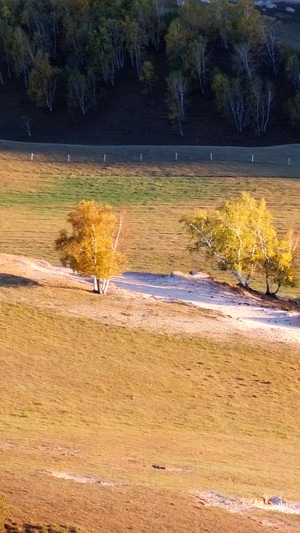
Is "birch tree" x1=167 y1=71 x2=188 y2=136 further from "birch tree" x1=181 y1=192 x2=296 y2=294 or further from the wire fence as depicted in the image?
"birch tree" x1=181 y1=192 x2=296 y2=294

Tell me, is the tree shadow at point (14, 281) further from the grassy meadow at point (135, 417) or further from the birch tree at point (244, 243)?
the birch tree at point (244, 243)

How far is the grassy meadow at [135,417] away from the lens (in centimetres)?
2128

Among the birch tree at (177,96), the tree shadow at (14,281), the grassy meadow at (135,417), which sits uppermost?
the birch tree at (177,96)

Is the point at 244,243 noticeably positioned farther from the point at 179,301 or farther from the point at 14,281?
the point at 14,281

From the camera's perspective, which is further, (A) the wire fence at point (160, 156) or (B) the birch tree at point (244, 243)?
(A) the wire fence at point (160, 156)

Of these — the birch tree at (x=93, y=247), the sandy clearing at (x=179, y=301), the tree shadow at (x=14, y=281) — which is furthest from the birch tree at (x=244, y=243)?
the tree shadow at (x=14, y=281)

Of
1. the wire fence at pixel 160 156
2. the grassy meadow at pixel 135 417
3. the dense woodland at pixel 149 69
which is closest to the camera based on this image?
the grassy meadow at pixel 135 417

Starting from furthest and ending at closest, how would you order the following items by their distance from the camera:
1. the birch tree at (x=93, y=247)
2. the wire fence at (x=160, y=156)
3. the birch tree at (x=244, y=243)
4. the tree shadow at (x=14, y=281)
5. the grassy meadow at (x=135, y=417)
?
1. the wire fence at (x=160, y=156)
2. the birch tree at (x=244, y=243)
3. the birch tree at (x=93, y=247)
4. the tree shadow at (x=14, y=281)
5. the grassy meadow at (x=135, y=417)

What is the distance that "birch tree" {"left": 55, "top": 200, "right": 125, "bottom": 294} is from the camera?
45.5m

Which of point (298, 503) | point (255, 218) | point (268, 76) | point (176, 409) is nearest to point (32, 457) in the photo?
point (298, 503)

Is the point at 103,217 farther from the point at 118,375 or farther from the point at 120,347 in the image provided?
the point at 118,375

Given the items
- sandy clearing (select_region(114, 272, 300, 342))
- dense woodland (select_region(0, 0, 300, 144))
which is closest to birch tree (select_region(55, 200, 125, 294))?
sandy clearing (select_region(114, 272, 300, 342))

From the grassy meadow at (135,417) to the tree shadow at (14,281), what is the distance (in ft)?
0.52

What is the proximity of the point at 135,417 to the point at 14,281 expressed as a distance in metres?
14.7
